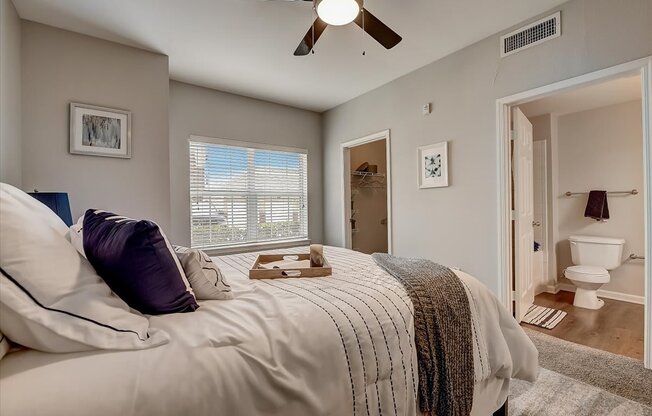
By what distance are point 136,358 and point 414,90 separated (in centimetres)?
340

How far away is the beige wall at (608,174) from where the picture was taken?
347 centimetres

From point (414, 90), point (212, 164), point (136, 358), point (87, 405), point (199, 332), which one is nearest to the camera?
point (87, 405)

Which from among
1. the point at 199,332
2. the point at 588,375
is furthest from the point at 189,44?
the point at 588,375

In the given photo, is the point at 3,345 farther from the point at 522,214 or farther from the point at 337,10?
the point at 522,214

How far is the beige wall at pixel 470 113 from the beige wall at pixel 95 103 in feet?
8.06

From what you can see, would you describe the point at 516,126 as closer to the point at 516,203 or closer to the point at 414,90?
the point at 516,203

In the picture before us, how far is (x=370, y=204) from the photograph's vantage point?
527 cm

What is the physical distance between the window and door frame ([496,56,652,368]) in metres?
2.70

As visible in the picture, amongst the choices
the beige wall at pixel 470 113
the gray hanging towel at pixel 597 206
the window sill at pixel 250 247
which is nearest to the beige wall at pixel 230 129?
the window sill at pixel 250 247

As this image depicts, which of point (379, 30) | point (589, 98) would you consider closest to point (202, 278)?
point (379, 30)

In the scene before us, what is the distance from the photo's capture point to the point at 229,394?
781 millimetres

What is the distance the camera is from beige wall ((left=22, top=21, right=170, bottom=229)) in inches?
95.8

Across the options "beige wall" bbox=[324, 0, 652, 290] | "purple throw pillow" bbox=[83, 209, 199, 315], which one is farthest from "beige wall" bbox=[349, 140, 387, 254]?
"purple throw pillow" bbox=[83, 209, 199, 315]

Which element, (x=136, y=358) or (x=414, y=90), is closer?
(x=136, y=358)
